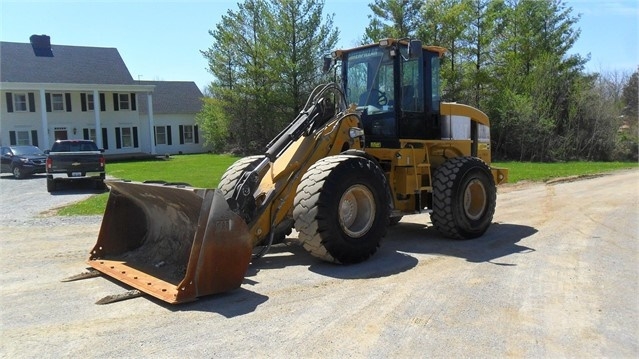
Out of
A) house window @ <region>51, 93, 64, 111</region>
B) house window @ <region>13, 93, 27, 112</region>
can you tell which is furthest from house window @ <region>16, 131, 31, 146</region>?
house window @ <region>51, 93, 64, 111</region>

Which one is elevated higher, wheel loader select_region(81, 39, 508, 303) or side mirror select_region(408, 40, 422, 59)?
side mirror select_region(408, 40, 422, 59)

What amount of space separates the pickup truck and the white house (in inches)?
732

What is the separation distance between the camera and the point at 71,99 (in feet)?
118

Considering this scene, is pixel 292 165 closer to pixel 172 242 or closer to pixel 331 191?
pixel 331 191

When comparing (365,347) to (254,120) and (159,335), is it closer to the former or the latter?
(159,335)

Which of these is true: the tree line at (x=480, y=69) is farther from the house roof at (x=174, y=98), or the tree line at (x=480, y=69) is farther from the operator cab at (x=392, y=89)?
the operator cab at (x=392, y=89)

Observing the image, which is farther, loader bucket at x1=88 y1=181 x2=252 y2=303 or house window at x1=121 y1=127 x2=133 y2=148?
house window at x1=121 y1=127 x2=133 y2=148

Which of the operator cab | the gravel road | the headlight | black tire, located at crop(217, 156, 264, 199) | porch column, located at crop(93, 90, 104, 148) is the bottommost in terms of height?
the gravel road

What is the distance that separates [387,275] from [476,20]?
1192 inches

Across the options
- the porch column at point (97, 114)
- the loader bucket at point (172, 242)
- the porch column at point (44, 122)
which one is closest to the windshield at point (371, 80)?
the loader bucket at point (172, 242)

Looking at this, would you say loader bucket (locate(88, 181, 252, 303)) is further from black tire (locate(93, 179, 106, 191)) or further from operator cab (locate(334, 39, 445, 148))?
black tire (locate(93, 179, 106, 191))

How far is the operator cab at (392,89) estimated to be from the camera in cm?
797

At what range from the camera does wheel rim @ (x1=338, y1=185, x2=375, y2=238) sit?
667cm

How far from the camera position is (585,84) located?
3316 centimetres
